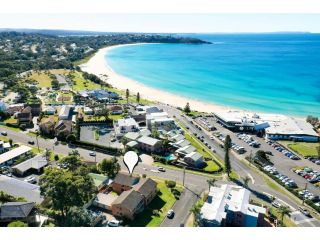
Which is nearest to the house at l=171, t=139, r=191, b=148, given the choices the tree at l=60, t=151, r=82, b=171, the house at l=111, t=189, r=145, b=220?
the tree at l=60, t=151, r=82, b=171

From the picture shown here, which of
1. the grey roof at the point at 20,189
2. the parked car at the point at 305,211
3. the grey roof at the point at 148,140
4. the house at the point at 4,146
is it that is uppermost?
the grey roof at the point at 148,140

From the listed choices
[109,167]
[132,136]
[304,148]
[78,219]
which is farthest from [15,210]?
[304,148]

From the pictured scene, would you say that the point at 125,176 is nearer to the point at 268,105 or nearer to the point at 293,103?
the point at 268,105

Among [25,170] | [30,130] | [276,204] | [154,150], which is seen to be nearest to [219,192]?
[276,204]

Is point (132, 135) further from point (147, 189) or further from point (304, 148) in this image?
point (304, 148)

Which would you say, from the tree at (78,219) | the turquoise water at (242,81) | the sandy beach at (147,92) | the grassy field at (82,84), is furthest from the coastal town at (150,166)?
the turquoise water at (242,81)

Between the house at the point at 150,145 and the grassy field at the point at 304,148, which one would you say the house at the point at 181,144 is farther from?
the grassy field at the point at 304,148
